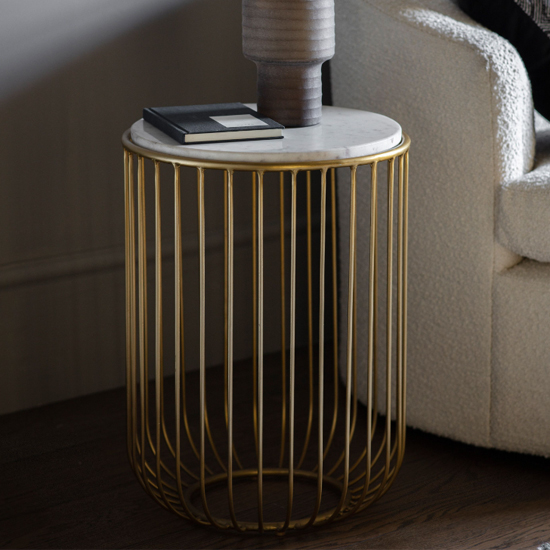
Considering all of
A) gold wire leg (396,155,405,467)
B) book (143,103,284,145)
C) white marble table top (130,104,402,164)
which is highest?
book (143,103,284,145)

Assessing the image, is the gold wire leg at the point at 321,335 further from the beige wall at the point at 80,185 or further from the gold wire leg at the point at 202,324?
the beige wall at the point at 80,185

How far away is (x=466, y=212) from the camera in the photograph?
1.09 m

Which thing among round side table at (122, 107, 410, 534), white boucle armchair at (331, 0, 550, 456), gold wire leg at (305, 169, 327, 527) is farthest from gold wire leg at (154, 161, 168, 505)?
white boucle armchair at (331, 0, 550, 456)

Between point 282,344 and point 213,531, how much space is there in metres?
0.32

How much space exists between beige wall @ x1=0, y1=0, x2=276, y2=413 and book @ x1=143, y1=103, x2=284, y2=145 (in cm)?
35

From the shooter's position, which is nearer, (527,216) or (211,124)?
(211,124)

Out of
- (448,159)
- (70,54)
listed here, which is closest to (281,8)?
(448,159)

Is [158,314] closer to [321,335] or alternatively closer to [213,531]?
[321,335]

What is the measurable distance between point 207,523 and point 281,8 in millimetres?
632

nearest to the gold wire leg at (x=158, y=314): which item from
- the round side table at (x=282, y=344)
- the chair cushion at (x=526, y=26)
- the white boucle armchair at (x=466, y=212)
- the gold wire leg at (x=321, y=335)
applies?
the round side table at (x=282, y=344)

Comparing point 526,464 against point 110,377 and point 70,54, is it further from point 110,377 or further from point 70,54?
Result: point 70,54

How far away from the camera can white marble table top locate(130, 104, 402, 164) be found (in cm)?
83

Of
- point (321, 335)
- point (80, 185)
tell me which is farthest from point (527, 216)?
point (80, 185)

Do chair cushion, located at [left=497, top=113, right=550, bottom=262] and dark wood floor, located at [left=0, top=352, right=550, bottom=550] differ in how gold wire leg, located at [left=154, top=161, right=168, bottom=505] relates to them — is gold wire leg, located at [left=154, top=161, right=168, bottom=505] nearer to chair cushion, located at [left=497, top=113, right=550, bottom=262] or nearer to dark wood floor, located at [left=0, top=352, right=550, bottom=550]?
dark wood floor, located at [left=0, top=352, right=550, bottom=550]
